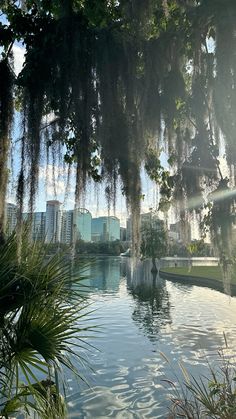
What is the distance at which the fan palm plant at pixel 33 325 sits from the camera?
114 inches

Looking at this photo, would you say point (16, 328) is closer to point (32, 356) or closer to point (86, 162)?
point (32, 356)

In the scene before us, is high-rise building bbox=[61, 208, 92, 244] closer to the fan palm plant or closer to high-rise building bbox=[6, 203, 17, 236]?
the fan palm plant

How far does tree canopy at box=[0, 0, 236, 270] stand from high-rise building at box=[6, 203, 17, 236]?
0.12 metres

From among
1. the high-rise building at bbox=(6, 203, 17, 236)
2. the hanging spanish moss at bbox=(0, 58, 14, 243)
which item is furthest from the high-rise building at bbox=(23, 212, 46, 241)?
the hanging spanish moss at bbox=(0, 58, 14, 243)

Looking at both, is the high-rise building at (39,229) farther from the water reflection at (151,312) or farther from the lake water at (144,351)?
the water reflection at (151,312)

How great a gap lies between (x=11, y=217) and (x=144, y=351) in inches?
409

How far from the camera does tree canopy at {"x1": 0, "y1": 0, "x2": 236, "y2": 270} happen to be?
9.96ft

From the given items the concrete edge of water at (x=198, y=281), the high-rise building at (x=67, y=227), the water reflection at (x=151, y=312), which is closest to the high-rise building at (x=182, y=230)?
the high-rise building at (x=67, y=227)

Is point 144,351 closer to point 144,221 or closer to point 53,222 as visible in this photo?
point 144,221

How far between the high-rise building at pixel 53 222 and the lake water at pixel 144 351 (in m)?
0.55

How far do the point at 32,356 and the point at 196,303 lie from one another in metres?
22.3

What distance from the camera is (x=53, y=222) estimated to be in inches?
156

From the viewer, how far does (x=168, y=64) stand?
3.44 meters

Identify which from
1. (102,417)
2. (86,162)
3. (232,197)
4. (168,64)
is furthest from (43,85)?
(102,417)
